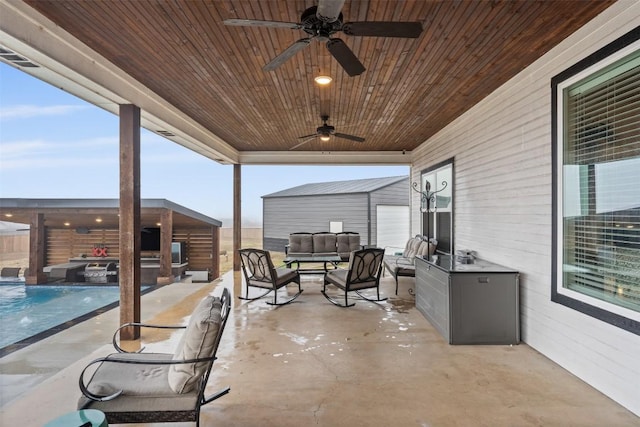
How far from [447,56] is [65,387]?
4591 mm

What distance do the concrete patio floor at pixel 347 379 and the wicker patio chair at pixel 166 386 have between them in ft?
1.56

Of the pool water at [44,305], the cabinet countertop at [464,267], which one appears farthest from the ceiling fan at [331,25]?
the pool water at [44,305]

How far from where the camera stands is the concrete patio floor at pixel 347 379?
2275 millimetres

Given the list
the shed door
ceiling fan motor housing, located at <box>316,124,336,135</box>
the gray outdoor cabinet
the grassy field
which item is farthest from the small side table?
the shed door

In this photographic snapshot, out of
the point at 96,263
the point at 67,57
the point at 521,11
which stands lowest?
the point at 96,263

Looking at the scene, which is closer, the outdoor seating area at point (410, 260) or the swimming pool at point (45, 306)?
the swimming pool at point (45, 306)

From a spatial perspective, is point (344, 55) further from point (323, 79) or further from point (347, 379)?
point (347, 379)

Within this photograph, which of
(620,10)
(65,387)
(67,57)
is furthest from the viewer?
(67,57)

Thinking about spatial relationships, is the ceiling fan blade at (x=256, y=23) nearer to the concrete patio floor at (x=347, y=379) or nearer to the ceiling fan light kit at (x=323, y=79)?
the ceiling fan light kit at (x=323, y=79)

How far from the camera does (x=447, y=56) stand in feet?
10.7

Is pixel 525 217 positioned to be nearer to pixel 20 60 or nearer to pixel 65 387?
pixel 65 387

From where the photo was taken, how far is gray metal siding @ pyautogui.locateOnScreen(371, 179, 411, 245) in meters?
11.5

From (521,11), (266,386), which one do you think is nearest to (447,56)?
(521,11)

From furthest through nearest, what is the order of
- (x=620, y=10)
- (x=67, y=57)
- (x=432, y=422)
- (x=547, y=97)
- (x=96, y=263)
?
(x=96, y=263)
(x=547, y=97)
(x=67, y=57)
(x=620, y=10)
(x=432, y=422)
